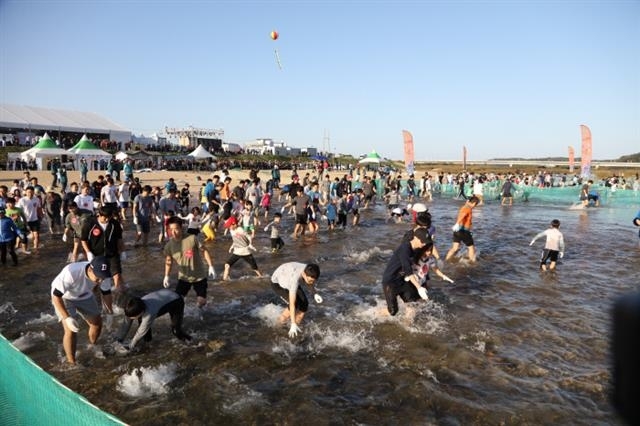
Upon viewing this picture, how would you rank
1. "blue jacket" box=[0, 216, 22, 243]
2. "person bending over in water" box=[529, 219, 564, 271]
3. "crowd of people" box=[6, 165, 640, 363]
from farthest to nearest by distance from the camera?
"person bending over in water" box=[529, 219, 564, 271] < "blue jacket" box=[0, 216, 22, 243] < "crowd of people" box=[6, 165, 640, 363]

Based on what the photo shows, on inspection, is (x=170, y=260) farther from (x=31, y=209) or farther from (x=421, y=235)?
(x=31, y=209)

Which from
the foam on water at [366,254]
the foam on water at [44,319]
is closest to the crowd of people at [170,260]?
the foam on water at [44,319]

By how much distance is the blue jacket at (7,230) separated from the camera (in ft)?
34.6

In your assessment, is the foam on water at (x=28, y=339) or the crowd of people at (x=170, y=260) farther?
the foam on water at (x=28, y=339)

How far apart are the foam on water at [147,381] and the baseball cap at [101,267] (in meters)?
2.19

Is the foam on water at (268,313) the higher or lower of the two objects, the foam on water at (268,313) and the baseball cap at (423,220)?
the lower

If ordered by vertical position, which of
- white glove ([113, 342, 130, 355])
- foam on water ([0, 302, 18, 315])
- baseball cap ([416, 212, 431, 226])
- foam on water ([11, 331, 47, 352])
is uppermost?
baseball cap ([416, 212, 431, 226])

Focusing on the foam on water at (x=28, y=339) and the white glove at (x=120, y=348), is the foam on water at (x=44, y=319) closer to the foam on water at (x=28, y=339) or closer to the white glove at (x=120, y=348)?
the foam on water at (x=28, y=339)

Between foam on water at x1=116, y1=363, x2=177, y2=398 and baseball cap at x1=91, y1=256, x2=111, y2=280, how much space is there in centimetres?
219

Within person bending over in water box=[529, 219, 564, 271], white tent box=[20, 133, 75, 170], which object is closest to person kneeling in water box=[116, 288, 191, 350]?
person bending over in water box=[529, 219, 564, 271]

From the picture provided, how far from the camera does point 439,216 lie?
77.4ft

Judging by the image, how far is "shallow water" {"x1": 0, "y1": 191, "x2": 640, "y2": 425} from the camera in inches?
211

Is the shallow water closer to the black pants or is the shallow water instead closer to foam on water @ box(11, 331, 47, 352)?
foam on water @ box(11, 331, 47, 352)

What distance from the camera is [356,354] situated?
6746 mm
